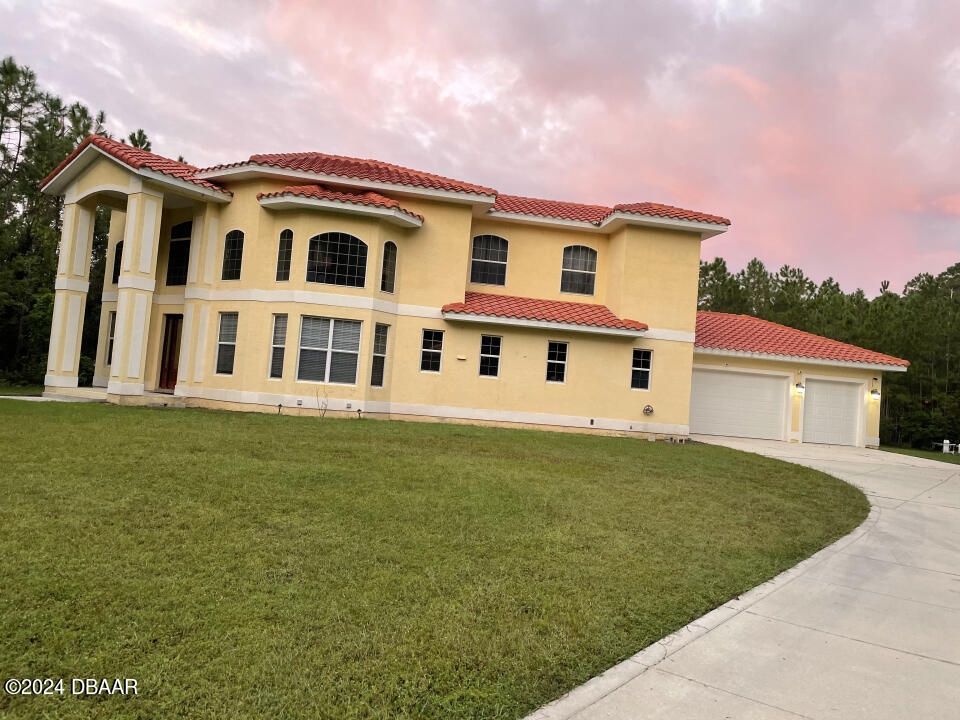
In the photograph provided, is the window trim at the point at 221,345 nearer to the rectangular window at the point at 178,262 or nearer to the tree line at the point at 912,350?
the rectangular window at the point at 178,262

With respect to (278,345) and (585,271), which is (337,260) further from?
(585,271)

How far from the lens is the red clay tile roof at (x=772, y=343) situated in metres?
21.4

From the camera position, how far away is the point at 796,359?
21.4 metres

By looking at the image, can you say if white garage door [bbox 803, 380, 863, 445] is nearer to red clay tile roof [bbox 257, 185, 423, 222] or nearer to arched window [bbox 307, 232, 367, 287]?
red clay tile roof [bbox 257, 185, 423, 222]

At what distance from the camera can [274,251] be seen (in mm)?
16891

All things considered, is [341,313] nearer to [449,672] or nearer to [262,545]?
[262,545]

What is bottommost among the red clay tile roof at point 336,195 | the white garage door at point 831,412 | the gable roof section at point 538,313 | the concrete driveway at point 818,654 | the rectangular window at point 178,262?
the concrete driveway at point 818,654

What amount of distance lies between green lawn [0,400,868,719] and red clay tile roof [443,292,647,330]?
7876 mm

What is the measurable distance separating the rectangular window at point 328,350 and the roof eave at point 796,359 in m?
11.8

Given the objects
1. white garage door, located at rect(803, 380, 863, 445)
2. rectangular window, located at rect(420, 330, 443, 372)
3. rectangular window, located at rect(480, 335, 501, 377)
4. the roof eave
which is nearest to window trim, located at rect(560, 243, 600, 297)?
rectangular window, located at rect(480, 335, 501, 377)

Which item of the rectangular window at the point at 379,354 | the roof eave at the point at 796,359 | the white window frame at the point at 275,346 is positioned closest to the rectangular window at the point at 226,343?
the white window frame at the point at 275,346

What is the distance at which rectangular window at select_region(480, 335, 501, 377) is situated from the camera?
18.2 meters

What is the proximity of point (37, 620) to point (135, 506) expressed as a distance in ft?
8.28

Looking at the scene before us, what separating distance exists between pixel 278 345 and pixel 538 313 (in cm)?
768
